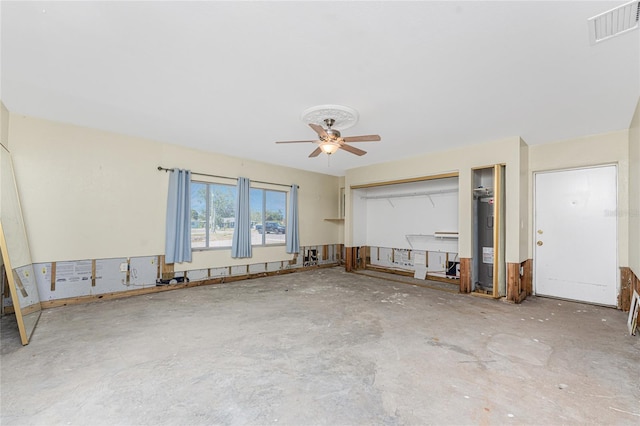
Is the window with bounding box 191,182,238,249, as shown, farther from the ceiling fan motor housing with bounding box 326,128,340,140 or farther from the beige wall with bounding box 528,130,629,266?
the beige wall with bounding box 528,130,629,266

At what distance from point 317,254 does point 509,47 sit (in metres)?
6.37

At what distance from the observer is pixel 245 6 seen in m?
1.86

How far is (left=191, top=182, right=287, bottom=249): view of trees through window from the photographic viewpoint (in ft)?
18.7

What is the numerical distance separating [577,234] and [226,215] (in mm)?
6554

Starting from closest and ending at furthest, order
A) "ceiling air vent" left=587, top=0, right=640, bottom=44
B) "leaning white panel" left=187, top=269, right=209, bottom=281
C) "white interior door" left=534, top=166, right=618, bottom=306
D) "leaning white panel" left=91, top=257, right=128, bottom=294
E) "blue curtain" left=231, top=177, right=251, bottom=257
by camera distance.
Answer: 1. "ceiling air vent" left=587, top=0, right=640, bottom=44
2. "white interior door" left=534, top=166, right=618, bottom=306
3. "leaning white panel" left=91, top=257, right=128, bottom=294
4. "leaning white panel" left=187, top=269, right=209, bottom=281
5. "blue curtain" left=231, top=177, right=251, bottom=257

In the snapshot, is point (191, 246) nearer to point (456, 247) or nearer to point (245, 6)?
point (245, 6)

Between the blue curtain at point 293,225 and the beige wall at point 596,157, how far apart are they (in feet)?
16.3

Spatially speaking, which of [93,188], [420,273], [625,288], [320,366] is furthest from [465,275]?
[93,188]

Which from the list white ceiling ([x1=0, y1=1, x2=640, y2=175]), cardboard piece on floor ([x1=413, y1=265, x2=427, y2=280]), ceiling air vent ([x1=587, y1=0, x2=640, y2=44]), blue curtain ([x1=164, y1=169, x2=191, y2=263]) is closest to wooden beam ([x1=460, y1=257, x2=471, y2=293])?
cardboard piece on floor ([x1=413, y1=265, x2=427, y2=280])

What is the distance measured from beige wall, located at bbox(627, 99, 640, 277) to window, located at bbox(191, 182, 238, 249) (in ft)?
21.2

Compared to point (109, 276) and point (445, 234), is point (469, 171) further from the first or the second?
point (109, 276)

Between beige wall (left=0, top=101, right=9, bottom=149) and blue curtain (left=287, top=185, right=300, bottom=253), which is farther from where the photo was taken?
blue curtain (left=287, top=185, right=300, bottom=253)

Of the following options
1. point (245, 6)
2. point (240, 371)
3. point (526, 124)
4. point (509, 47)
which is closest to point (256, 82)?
point (245, 6)

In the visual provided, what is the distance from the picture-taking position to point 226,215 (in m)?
6.11
